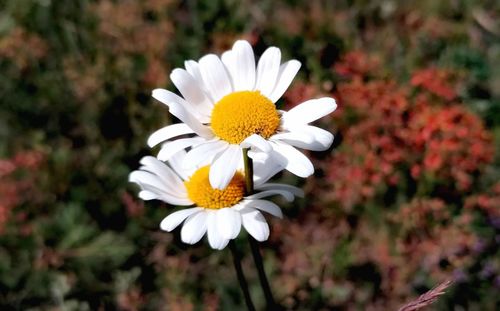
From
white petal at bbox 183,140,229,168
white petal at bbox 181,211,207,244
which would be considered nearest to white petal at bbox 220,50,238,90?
white petal at bbox 183,140,229,168

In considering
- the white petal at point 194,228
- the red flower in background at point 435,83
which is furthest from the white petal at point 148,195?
the red flower in background at point 435,83

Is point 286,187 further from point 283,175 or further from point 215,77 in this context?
point 283,175

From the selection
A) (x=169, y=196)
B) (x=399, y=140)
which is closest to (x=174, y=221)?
(x=169, y=196)

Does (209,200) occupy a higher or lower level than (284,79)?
lower

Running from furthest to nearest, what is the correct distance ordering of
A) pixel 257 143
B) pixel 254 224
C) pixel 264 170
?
pixel 264 170, pixel 254 224, pixel 257 143

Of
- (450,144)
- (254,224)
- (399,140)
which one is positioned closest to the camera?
(254,224)

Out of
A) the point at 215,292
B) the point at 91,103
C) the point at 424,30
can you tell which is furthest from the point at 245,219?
the point at 424,30

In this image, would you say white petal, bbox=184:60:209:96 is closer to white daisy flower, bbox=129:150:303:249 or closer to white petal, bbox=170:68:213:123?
white petal, bbox=170:68:213:123

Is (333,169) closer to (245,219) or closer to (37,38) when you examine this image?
(245,219)
